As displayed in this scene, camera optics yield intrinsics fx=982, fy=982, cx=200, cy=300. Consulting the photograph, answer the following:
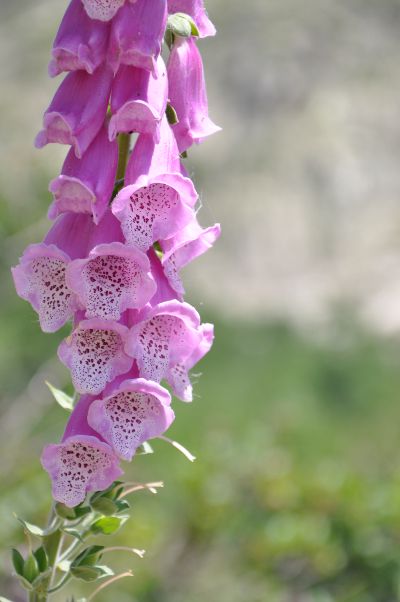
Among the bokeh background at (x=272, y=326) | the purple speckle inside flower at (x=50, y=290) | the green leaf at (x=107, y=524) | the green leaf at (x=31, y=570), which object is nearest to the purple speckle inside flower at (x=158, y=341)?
the purple speckle inside flower at (x=50, y=290)

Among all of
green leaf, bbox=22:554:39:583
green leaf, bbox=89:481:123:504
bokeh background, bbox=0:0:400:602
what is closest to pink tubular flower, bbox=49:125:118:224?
green leaf, bbox=89:481:123:504

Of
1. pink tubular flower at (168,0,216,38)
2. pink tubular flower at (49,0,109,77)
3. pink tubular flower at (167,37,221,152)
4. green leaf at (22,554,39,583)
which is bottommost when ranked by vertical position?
green leaf at (22,554,39,583)

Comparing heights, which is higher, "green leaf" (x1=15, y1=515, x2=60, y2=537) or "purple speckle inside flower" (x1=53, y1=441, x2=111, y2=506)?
"purple speckle inside flower" (x1=53, y1=441, x2=111, y2=506)

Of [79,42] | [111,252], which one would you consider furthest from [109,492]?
[79,42]

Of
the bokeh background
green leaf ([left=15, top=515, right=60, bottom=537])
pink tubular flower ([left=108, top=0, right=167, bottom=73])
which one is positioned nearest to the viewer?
pink tubular flower ([left=108, top=0, right=167, bottom=73])

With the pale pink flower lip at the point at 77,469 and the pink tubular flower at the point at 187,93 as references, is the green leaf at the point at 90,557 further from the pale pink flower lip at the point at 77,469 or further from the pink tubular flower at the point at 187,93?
the pink tubular flower at the point at 187,93

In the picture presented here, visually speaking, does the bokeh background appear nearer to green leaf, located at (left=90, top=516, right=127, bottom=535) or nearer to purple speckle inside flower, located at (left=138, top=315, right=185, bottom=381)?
green leaf, located at (left=90, top=516, right=127, bottom=535)

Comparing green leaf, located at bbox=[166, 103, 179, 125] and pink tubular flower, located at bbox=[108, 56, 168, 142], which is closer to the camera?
pink tubular flower, located at bbox=[108, 56, 168, 142]

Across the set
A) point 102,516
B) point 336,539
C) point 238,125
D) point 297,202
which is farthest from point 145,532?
point 238,125
